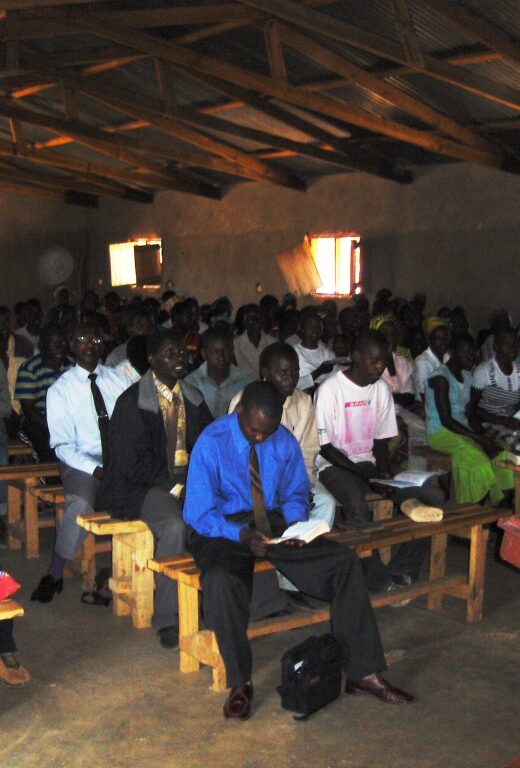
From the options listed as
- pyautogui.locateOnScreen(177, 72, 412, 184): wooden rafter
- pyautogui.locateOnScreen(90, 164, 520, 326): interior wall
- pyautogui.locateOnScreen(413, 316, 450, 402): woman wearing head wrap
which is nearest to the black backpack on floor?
pyautogui.locateOnScreen(413, 316, 450, 402): woman wearing head wrap

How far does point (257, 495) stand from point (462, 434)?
2679 mm

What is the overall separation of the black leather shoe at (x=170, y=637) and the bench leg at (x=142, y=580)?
273 millimetres

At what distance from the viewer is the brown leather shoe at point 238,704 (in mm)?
3752

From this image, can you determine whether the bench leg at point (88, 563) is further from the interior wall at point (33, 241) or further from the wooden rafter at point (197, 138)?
the interior wall at point (33, 241)

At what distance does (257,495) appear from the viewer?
427 centimetres

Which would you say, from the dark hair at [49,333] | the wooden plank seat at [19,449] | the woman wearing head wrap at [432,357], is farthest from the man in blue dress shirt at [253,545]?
the woman wearing head wrap at [432,357]

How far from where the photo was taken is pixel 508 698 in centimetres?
398

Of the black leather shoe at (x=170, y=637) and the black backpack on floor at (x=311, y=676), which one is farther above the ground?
the black backpack on floor at (x=311, y=676)

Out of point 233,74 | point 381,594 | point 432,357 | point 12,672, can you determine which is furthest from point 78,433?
point 233,74

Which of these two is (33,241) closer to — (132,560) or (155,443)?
(155,443)

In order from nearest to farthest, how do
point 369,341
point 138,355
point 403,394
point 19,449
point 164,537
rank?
point 164,537 → point 369,341 → point 138,355 → point 19,449 → point 403,394

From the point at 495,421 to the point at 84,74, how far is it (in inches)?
329

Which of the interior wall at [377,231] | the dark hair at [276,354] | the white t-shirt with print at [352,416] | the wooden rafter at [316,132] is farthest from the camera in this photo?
the interior wall at [377,231]

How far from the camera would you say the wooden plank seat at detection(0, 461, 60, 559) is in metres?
5.90
